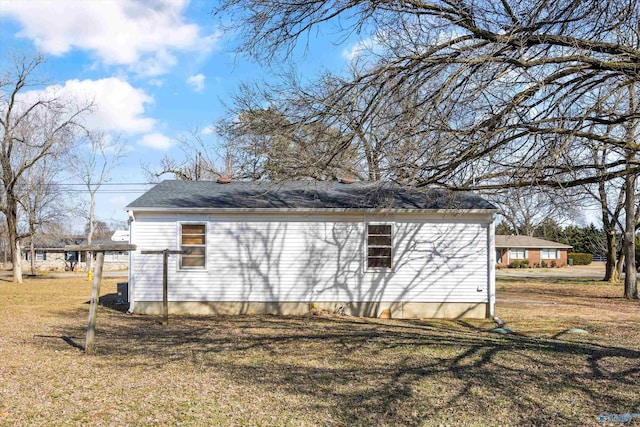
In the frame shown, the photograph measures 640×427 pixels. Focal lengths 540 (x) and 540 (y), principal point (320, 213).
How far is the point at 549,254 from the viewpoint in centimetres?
5406

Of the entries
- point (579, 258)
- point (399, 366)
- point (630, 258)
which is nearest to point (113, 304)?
point (399, 366)

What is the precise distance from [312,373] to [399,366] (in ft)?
4.20

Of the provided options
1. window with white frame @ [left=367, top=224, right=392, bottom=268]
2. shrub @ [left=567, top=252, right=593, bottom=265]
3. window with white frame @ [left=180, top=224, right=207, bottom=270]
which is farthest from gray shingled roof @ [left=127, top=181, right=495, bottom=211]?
shrub @ [left=567, top=252, right=593, bottom=265]

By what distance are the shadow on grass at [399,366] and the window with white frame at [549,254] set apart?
45.8 metres

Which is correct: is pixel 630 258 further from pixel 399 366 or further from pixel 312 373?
pixel 312 373

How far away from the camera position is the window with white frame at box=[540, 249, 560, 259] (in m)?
53.7

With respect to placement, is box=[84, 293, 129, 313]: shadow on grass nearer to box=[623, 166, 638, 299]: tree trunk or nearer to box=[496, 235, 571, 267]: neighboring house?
box=[623, 166, 638, 299]: tree trunk

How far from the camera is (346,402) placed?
584 centimetres

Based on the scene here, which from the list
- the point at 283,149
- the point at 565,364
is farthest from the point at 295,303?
the point at 565,364

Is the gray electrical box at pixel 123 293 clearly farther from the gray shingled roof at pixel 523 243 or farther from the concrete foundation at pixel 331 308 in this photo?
the gray shingled roof at pixel 523 243

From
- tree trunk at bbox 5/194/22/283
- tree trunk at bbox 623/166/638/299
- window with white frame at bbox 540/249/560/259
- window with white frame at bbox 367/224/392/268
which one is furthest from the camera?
window with white frame at bbox 540/249/560/259

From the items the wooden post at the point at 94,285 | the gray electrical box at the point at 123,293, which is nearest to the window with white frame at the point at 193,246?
the gray electrical box at the point at 123,293

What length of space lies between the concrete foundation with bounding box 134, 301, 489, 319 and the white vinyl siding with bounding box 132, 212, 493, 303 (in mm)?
139

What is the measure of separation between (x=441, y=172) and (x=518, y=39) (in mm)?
1845
